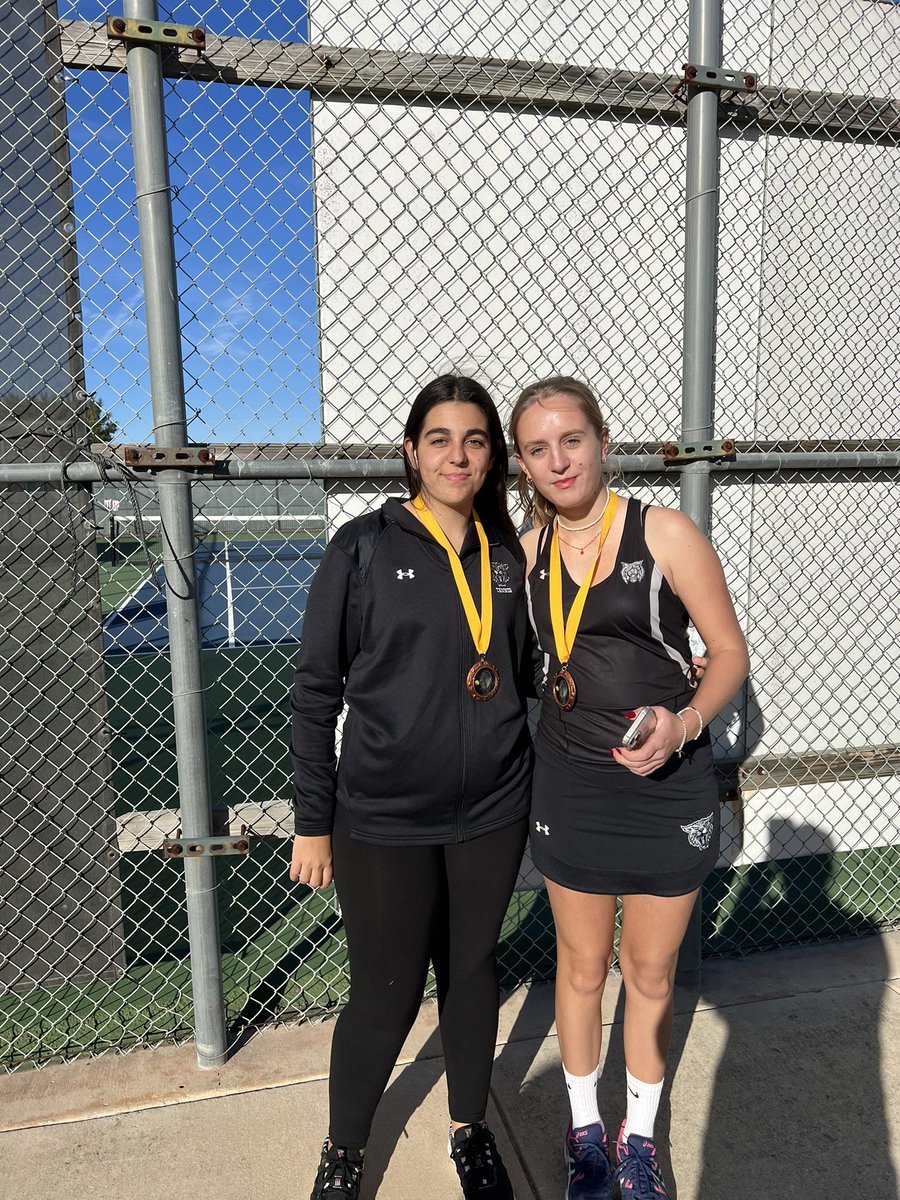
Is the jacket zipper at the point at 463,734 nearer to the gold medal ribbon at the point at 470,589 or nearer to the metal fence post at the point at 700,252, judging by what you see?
the gold medal ribbon at the point at 470,589

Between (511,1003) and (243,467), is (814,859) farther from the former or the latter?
(243,467)

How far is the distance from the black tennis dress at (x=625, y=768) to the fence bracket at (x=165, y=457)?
1.18 m

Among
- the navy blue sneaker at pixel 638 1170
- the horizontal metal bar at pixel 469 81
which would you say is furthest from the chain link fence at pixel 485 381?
the navy blue sneaker at pixel 638 1170

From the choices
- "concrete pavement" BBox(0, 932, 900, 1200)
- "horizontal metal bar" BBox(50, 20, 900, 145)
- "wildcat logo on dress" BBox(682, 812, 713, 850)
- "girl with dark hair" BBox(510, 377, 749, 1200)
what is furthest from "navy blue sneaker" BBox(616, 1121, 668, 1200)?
"horizontal metal bar" BBox(50, 20, 900, 145)

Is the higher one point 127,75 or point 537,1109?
point 127,75

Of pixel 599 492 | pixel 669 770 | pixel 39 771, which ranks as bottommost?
pixel 39 771

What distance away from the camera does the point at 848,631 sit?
14.4ft

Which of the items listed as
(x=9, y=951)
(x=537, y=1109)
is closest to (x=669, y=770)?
(x=537, y=1109)

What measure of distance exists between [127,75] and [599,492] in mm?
1903

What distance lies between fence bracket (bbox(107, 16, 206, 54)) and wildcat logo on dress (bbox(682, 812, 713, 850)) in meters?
2.64

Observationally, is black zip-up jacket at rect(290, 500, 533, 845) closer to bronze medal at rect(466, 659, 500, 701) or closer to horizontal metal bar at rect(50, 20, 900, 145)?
bronze medal at rect(466, 659, 500, 701)

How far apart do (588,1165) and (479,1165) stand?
0.30 metres

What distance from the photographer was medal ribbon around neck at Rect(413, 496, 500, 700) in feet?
6.85

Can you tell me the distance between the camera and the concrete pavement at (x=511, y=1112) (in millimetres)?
2349
